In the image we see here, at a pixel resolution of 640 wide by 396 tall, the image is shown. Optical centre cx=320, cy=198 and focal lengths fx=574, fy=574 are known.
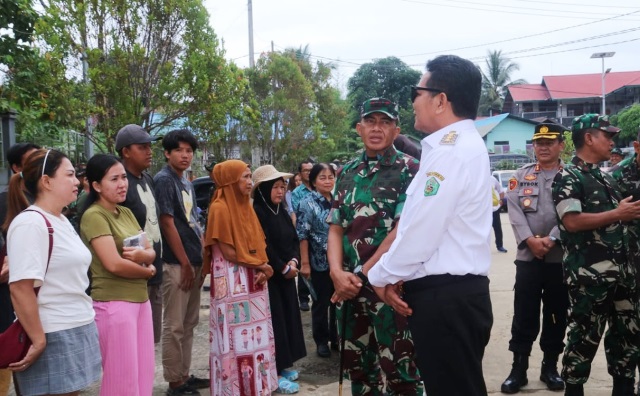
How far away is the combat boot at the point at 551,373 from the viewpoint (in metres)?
4.21

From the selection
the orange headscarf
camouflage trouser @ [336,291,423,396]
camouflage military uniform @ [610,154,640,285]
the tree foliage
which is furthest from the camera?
the tree foliage

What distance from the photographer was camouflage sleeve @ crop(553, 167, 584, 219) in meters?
3.62

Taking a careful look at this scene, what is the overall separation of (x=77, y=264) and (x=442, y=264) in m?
1.71

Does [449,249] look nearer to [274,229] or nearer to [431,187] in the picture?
[431,187]

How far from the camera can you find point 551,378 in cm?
426

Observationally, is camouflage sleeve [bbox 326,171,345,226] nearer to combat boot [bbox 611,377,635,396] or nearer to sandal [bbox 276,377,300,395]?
sandal [bbox 276,377,300,395]

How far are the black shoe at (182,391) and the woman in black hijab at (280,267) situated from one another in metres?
0.66

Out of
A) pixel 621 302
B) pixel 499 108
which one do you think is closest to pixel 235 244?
pixel 621 302

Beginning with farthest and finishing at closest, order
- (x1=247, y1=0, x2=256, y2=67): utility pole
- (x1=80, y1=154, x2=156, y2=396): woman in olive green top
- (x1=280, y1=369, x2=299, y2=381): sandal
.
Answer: (x1=247, y1=0, x2=256, y2=67): utility pole
(x1=280, y1=369, x2=299, y2=381): sandal
(x1=80, y1=154, x2=156, y2=396): woman in olive green top

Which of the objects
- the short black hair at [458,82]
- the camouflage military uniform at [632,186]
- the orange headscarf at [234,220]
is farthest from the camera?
the orange headscarf at [234,220]

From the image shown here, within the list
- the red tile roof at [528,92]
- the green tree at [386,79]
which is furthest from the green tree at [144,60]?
the red tile roof at [528,92]

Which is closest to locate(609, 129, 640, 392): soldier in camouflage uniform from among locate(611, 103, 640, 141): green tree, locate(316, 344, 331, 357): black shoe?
locate(316, 344, 331, 357): black shoe

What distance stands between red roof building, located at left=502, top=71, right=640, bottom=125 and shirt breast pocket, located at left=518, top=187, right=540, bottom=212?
138 ft

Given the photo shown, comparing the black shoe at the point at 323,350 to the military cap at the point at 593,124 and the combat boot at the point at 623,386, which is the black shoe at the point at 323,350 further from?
the military cap at the point at 593,124
